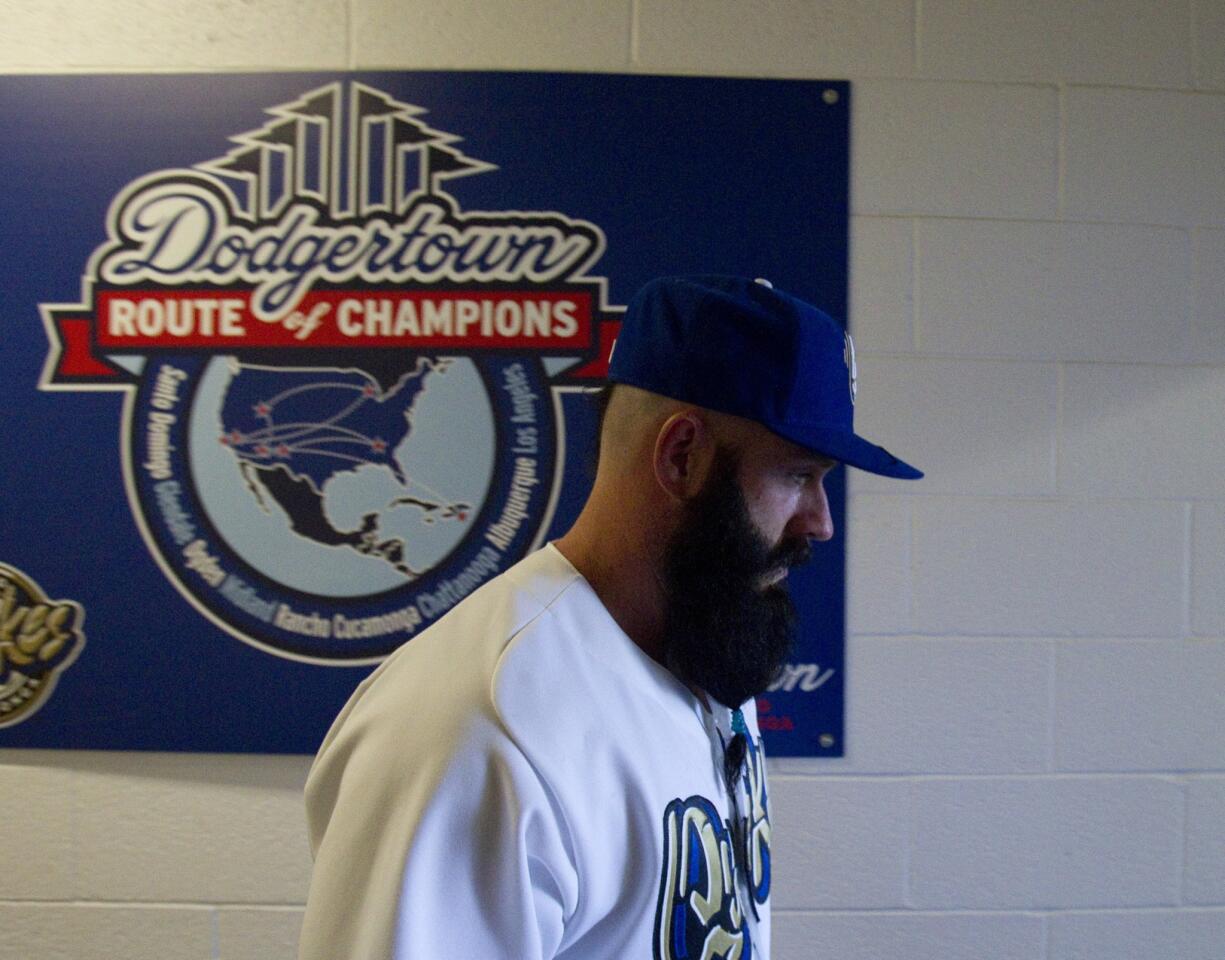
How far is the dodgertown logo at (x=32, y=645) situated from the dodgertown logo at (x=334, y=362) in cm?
18

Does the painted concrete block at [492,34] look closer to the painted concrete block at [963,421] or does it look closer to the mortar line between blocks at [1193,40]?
the painted concrete block at [963,421]

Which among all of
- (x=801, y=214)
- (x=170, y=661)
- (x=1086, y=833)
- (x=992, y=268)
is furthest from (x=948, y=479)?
(x=170, y=661)

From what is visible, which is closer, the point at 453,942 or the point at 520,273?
the point at 453,942

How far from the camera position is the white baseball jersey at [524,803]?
615 millimetres

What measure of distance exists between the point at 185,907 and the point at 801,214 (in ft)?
4.59

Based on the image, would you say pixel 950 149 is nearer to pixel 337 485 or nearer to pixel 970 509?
pixel 970 509

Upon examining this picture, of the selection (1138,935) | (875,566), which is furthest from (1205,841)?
(875,566)

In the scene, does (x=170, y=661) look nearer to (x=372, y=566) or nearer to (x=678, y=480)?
(x=372, y=566)

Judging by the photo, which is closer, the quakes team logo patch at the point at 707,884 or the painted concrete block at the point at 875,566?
the quakes team logo patch at the point at 707,884

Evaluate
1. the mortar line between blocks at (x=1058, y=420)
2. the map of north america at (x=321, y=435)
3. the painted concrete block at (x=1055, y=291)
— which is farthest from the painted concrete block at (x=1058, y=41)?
the map of north america at (x=321, y=435)

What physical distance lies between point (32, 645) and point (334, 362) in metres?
0.62

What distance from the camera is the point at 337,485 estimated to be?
4.60 feet

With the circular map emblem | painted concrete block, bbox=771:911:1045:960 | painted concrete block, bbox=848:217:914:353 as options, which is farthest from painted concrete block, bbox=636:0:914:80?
painted concrete block, bbox=771:911:1045:960

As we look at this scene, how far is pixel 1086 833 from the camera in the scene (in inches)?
56.9
